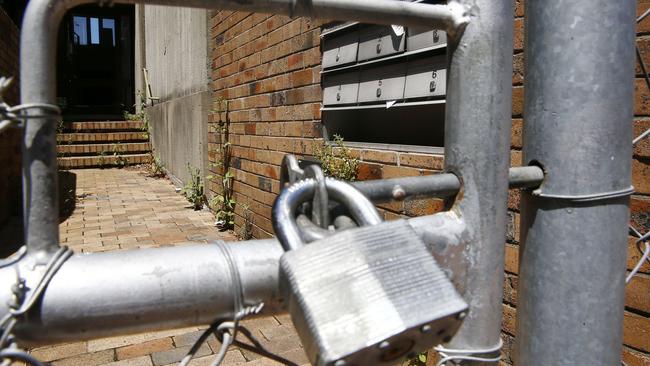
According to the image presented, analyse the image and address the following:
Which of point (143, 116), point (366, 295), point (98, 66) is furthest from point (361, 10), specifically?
point (98, 66)

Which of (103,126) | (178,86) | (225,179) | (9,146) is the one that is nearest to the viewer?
(225,179)

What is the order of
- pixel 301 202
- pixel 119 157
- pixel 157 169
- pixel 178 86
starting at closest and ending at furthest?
pixel 301 202 < pixel 178 86 < pixel 157 169 < pixel 119 157

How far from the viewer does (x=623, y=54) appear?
0.80 metres

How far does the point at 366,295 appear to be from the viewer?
0.54 m

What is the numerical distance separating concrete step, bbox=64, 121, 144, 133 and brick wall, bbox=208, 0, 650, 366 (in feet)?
20.1

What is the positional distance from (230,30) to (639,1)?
12.4 ft

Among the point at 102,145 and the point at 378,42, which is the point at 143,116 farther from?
the point at 378,42

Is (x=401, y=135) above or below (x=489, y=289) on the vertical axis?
above

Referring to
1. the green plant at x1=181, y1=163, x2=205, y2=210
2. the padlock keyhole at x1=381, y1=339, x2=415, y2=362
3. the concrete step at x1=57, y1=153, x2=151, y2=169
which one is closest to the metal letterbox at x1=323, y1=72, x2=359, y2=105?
the padlock keyhole at x1=381, y1=339, x2=415, y2=362

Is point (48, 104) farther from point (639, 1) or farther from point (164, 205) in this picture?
point (164, 205)

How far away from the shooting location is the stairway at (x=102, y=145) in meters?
10.2

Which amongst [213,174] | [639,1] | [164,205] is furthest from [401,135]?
[164,205]

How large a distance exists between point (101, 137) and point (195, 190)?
5.52 metres

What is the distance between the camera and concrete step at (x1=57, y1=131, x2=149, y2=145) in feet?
33.7
